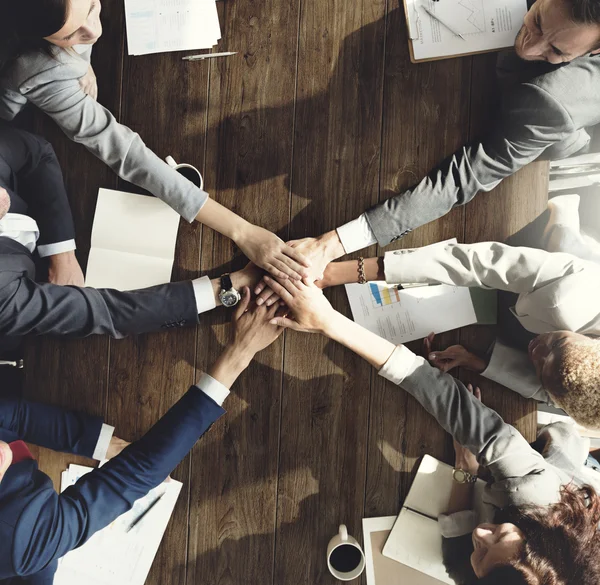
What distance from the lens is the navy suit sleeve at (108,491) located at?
1260mm

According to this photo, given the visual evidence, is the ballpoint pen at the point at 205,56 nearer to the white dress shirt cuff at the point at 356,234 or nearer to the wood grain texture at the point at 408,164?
the wood grain texture at the point at 408,164

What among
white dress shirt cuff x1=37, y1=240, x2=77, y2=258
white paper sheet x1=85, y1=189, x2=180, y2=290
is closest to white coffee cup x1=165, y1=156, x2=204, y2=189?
white paper sheet x1=85, y1=189, x2=180, y2=290

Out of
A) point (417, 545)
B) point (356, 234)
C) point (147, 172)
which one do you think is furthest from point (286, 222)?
point (417, 545)

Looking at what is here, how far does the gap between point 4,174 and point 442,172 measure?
4.57ft

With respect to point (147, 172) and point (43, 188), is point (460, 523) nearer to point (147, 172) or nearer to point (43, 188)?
point (147, 172)

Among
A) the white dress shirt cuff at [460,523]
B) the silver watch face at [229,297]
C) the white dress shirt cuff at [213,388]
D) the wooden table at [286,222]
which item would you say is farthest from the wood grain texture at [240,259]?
the white dress shirt cuff at [460,523]

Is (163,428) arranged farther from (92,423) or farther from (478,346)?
(478,346)

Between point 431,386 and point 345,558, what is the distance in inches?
26.1

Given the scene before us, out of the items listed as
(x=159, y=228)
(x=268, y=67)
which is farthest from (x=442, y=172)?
(x=159, y=228)

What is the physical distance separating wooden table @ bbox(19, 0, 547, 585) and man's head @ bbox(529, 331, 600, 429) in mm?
312

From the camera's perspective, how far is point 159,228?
169 centimetres

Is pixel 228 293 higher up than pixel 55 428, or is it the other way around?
pixel 228 293

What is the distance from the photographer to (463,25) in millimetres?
1587

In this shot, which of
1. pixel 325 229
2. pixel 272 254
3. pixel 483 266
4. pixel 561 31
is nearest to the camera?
pixel 561 31
